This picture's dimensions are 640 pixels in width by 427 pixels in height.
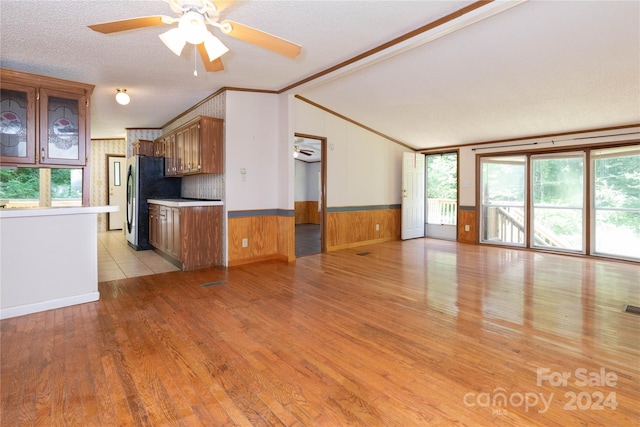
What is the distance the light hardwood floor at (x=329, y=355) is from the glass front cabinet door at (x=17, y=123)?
5.37 feet

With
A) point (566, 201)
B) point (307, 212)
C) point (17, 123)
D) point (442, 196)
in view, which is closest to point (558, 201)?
point (566, 201)

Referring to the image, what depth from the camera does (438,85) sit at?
4473mm

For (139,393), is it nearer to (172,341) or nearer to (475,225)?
(172,341)

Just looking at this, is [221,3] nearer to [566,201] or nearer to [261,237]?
[261,237]

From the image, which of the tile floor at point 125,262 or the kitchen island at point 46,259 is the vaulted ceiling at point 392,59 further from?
the tile floor at point 125,262

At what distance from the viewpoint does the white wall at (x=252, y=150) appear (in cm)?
476

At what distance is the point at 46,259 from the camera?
3.01m

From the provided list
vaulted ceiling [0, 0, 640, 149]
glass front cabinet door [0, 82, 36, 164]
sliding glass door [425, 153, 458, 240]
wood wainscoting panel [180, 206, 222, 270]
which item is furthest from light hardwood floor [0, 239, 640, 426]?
sliding glass door [425, 153, 458, 240]

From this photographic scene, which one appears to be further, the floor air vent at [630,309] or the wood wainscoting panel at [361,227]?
the wood wainscoting panel at [361,227]

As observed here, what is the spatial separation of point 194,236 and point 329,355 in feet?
10.0

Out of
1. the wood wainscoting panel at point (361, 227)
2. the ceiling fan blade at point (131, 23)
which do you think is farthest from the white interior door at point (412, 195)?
the ceiling fan blade at point (131, 23)

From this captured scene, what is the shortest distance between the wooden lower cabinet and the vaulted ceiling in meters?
1.78

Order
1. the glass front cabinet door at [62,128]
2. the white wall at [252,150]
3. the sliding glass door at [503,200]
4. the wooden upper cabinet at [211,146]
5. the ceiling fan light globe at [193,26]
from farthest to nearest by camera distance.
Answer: the sliding glass door at [503,200], the white wall at [252,150], the wooden upper cabinet at [211,146], the glass front cabinet door at [62,128], the ceiling fan light globe at [193,26]

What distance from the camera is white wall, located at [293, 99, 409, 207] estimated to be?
5766 mm
